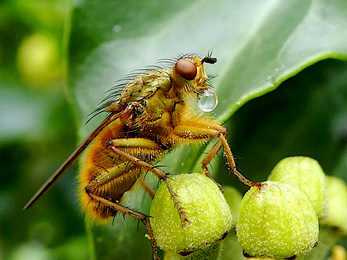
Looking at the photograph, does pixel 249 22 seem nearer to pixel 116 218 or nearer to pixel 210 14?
pixel 210 14

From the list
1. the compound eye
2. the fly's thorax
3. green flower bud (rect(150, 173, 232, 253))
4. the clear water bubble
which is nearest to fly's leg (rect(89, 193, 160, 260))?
green flower bud (rect(150, 173, 232, 253))

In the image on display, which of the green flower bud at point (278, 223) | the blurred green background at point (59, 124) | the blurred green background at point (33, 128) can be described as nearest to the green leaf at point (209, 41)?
the blurred green background at point (59, 124)

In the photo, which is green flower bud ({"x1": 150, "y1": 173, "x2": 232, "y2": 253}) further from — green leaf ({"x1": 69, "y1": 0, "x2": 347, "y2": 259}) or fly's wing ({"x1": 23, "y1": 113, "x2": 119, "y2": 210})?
fly's wing ({"x1": 23, "y1": 113, "x2": 119, "y2": 210})

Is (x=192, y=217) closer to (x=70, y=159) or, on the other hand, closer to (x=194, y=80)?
(x=70, y=159)

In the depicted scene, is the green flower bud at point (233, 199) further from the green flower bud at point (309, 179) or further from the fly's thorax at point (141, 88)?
the fly's thorax at point (141, 88)

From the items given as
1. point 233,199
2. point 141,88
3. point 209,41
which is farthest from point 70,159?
point 209,41
